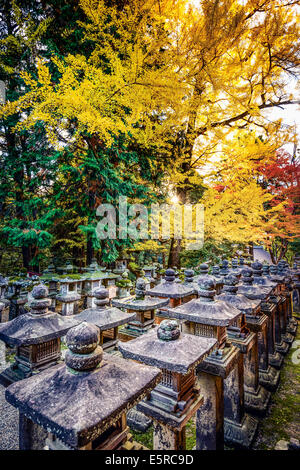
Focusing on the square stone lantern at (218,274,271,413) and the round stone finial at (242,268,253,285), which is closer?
the square stone lantern at (218,274,271,413)

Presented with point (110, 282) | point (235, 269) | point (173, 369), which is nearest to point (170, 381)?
point (173, 369)

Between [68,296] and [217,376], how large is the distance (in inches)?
137

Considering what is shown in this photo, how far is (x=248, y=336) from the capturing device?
241 centimetres

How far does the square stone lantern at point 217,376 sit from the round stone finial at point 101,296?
2.07 ft

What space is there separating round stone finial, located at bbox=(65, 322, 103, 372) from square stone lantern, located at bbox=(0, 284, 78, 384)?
0.70 metres

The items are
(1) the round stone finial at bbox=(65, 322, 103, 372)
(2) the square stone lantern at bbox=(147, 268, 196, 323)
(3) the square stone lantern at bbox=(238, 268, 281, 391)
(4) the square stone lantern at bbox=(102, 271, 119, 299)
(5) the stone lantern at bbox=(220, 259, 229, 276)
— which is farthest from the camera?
(4) the square stone lantern at bbox=(102, 271, 119, 299)

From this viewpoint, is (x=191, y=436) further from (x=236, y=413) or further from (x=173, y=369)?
(x=173, y=369)

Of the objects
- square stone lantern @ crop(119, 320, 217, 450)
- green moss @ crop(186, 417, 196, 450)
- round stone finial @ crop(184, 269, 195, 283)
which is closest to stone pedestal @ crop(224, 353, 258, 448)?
green moss @ crop(186, 417, 196, 450)

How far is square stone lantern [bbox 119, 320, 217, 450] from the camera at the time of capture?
4.21 ft

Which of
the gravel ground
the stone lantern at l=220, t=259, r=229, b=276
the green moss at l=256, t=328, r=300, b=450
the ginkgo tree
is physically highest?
the ginkgo tree

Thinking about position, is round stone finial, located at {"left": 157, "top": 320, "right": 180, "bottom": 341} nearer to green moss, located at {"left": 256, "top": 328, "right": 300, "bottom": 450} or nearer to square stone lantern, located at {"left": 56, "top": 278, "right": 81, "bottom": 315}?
green moss, located at {"left": 256, "top": 328, "right": 300, "bottom": 450}

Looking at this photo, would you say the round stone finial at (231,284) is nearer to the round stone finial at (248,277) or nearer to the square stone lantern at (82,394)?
the round stone finial at (248,277)

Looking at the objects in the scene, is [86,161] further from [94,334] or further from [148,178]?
[94,334]

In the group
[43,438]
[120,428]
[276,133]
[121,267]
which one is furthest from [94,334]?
[276,133]
